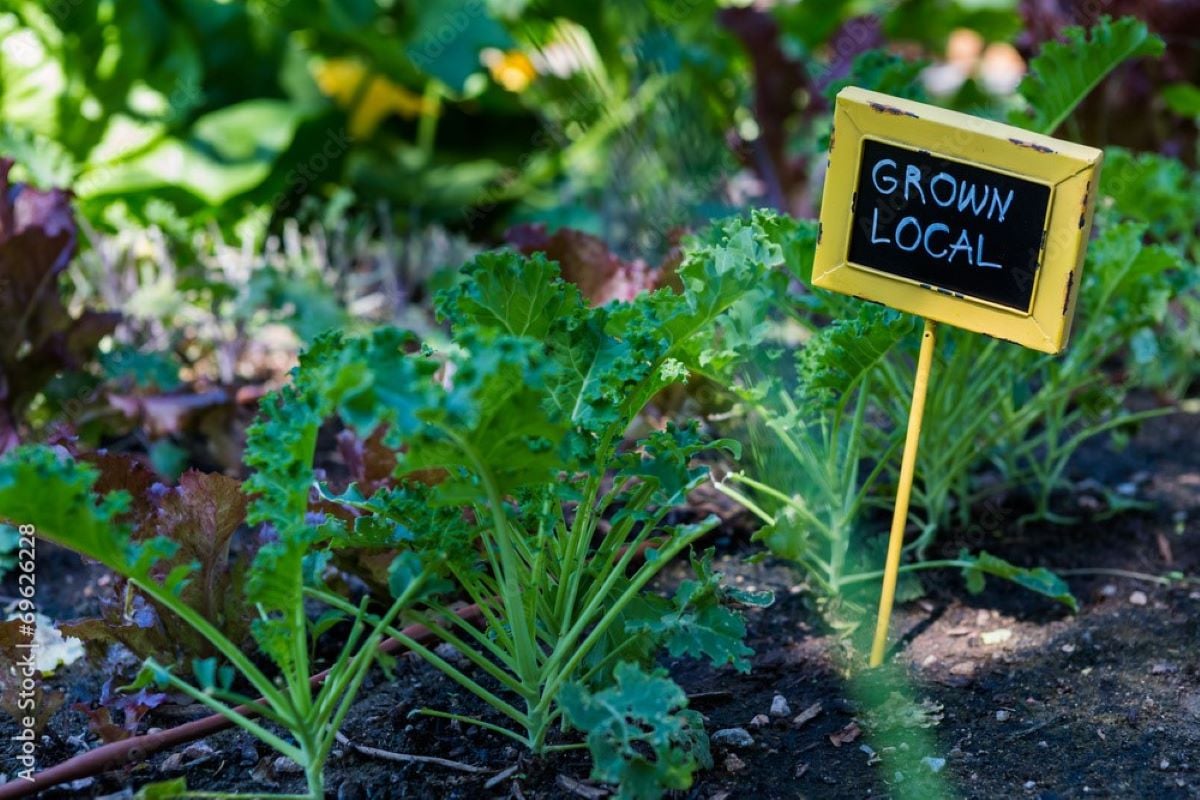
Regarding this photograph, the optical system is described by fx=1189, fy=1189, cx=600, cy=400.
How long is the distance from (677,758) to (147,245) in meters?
2.61

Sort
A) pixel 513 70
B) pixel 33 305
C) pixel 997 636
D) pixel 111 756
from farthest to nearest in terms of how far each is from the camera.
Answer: pixel 513 70, pixel 33 305, pixel 997 636, pixel 111 756

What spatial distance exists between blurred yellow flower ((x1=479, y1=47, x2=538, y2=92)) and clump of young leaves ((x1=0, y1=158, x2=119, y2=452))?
1.98 meters

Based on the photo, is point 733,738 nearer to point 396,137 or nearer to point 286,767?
point 286,767

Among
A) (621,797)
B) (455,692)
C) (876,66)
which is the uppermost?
(876,66)

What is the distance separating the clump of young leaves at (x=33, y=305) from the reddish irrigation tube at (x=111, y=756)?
1029 mm

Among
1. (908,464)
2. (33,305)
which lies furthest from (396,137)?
(908,464)

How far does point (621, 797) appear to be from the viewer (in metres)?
1.35

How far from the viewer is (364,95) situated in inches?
162

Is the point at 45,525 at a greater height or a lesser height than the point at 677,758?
greater

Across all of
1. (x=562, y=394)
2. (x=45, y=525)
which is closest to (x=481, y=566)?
(x=562, y=394)

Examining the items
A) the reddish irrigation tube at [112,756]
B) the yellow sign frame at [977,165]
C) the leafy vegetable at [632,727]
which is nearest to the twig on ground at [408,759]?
the reddish irrigation tube at [112,756]

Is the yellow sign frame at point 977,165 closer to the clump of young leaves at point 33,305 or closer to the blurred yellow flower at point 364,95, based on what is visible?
the clump of young leaves at point 33,305

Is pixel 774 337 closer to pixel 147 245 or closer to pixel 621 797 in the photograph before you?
pixel 621 797

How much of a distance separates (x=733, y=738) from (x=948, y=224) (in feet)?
2.46
